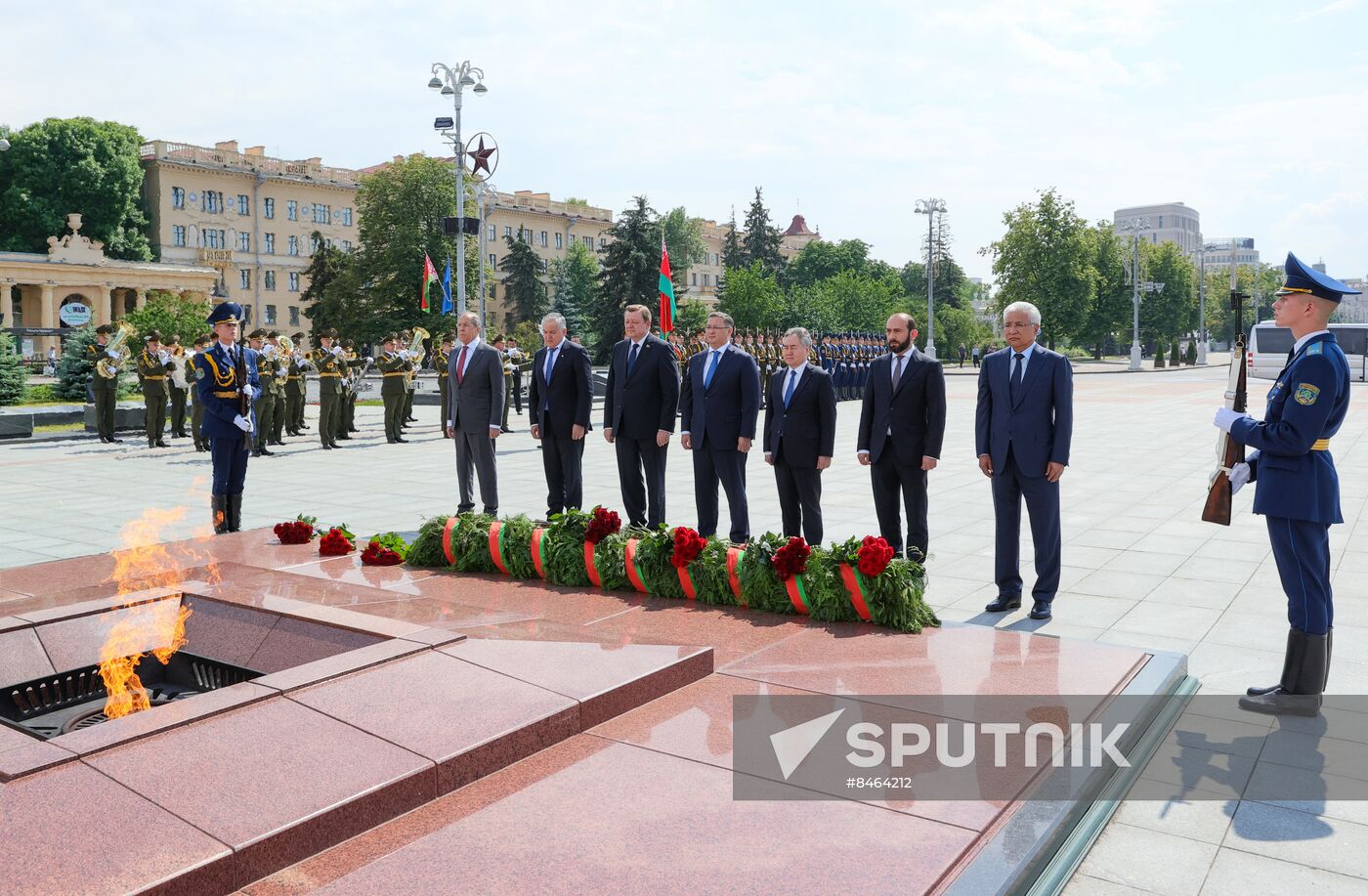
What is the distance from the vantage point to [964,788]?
3703 millimetres

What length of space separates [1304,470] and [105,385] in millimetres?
18989

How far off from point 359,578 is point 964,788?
4.31 metres

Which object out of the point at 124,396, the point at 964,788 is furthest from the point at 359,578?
the point at 124,396

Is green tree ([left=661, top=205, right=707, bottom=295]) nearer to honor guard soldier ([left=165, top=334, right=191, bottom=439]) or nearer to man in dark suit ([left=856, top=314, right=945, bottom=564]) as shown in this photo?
honor guard soldier ([left=165, top=334, right=191, bottom=439])

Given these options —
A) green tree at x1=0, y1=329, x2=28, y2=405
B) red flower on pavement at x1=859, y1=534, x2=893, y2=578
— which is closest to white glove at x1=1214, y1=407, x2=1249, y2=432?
red flower on pavement at x1=859, y1=534, x2=893, y2=578

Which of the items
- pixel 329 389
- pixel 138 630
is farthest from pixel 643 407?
pixel 329 389

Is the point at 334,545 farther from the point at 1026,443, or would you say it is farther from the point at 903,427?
the point at 1026,443

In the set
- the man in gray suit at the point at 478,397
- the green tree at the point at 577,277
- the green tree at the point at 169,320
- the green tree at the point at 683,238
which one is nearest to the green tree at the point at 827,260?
the green tree at the point at 683,238

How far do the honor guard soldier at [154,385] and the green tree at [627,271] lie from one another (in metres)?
38.4

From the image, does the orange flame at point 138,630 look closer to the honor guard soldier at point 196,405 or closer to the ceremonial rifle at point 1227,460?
the ceremonial rifle at point 1227,460

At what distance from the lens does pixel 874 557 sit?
5648 mm

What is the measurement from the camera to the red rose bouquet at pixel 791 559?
5.91 meters

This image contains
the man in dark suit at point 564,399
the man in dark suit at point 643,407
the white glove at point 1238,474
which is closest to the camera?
the white glove at point 1238,474

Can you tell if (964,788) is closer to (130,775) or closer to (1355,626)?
(130,775)
